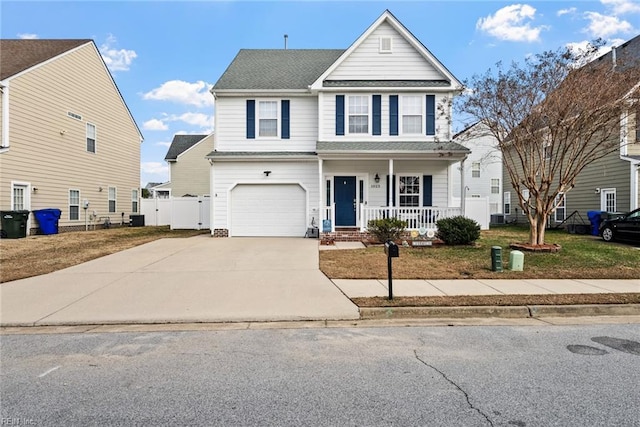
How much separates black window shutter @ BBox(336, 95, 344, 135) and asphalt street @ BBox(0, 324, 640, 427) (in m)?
12.3

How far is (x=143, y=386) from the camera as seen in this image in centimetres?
386

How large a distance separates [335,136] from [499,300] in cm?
1143

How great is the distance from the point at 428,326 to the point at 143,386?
3.90 meters

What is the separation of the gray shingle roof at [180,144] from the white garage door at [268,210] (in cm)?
1971

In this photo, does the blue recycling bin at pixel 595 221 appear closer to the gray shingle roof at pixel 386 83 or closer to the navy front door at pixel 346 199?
the gray shingle roof at pixel 386 83

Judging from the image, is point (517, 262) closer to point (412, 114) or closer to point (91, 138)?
point (412, 114)

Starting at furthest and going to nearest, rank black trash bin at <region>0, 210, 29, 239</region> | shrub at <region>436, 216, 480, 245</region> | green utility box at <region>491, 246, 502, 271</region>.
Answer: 1. black trash bin at <region>0, 210, 29, 239</region>
2. shrub at <region>436, 216, 480, 245</region>
3. green utility box at <region>491, 246, 502, 271</region>

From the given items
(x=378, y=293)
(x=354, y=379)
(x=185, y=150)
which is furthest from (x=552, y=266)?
(x=185, y=150)

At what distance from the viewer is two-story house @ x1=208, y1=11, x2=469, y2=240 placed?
1673 cm

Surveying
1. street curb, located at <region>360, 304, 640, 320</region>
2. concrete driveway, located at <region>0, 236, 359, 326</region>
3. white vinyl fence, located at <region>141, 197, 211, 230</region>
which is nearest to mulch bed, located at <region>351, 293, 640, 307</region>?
street curb, located at <region>360, 304, 640, 320</region>

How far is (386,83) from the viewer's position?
16719mm

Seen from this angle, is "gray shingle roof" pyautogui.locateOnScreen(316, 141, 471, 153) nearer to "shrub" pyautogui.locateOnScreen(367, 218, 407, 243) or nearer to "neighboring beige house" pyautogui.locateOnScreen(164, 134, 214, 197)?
"shrub" pyautogui.locateOnScreen(367, 218, 407, 243)

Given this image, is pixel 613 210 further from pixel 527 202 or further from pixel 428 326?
pixel 428 326

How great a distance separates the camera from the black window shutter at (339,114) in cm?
1678
